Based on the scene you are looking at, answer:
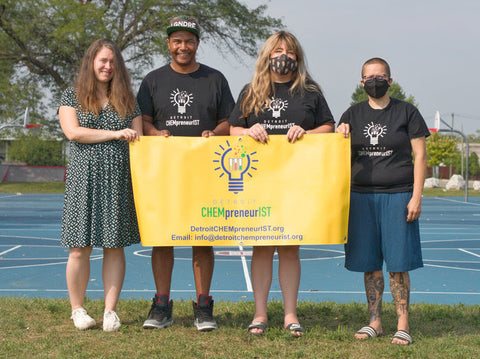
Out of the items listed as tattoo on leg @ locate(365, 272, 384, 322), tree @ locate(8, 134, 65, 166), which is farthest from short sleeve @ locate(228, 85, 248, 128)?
tree @ locate(8, 134, 65, 166)

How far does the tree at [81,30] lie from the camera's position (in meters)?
33.7

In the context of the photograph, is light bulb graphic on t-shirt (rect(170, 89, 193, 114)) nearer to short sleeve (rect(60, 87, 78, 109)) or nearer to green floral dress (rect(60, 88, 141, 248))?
green floral dress (rect(60, 88, 141, 248))

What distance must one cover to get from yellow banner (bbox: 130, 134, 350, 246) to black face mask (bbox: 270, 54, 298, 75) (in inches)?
19.0

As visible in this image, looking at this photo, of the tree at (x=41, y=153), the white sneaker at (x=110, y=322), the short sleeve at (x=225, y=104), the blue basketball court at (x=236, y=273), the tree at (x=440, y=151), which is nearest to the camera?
the white sneaker at (x=110, y=322)

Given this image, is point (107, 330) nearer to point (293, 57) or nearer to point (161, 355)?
point (161, 355)

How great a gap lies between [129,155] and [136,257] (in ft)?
21.1

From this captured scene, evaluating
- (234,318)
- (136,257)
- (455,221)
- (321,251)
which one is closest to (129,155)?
(234,318)

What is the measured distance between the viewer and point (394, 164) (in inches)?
183

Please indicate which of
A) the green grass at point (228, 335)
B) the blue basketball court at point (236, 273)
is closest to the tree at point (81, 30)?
the blue basketball court at point (236, 273)

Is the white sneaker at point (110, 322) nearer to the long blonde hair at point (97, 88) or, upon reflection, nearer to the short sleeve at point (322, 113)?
the long blonde hair at point (97, 88)

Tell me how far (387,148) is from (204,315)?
189 cm

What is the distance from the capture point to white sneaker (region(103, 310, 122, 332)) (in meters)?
4.80

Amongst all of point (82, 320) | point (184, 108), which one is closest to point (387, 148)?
point (184, 108)

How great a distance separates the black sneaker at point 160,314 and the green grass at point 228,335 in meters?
0.08
